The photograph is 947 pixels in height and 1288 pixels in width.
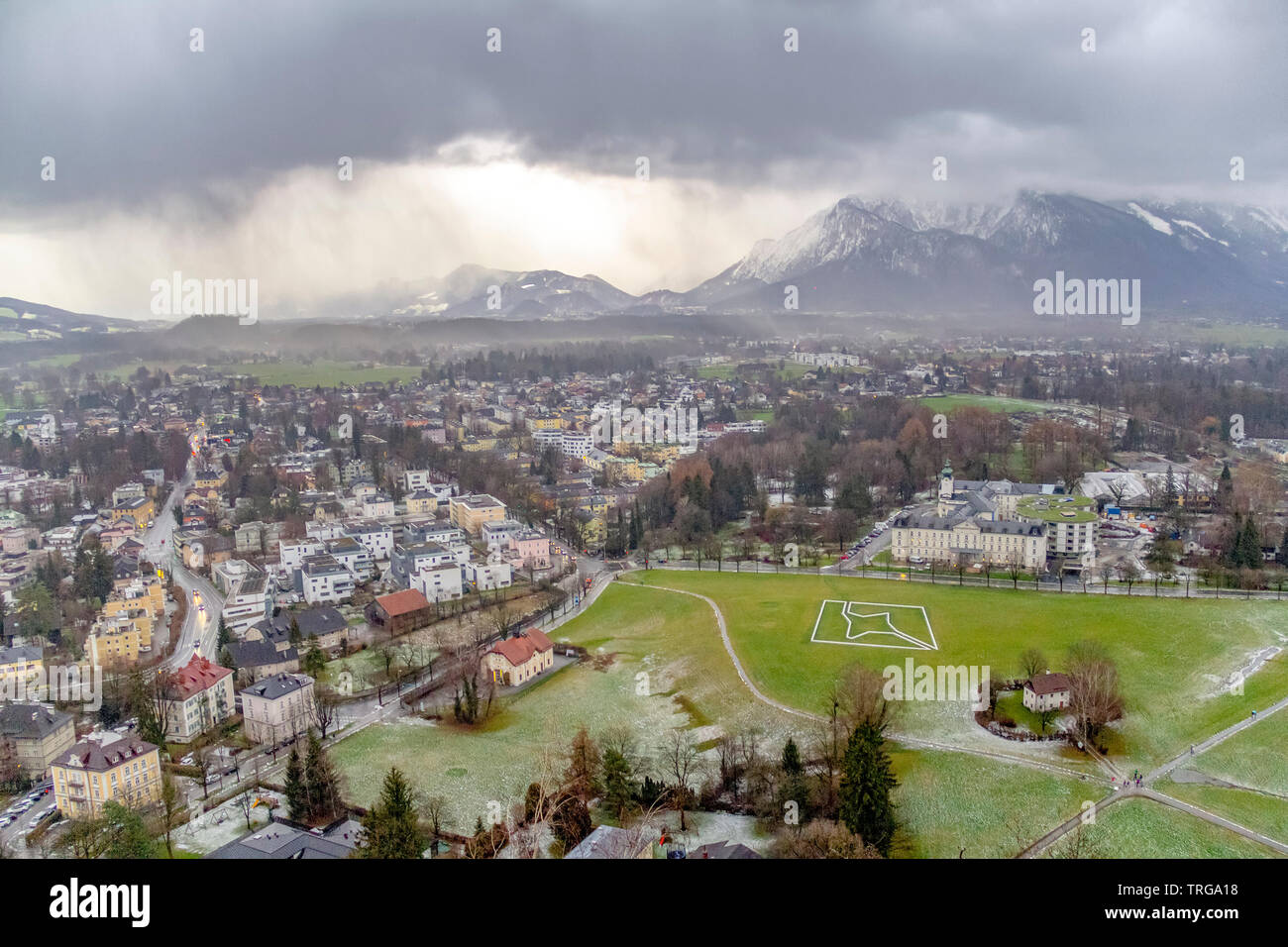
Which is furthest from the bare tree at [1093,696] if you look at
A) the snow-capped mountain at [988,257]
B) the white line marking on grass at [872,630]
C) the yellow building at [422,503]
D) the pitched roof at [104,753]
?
the snow-capped mountain at [988,257]

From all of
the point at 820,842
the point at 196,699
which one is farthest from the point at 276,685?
the point at 820,842

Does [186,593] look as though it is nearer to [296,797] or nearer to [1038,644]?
[296,797]

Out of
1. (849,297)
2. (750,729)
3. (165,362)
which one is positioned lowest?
(750,729)

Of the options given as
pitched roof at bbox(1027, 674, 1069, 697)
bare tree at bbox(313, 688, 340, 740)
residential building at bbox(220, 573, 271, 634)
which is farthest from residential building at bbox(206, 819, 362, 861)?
pitched roof at bbox(1027, 674, 1069, 697)

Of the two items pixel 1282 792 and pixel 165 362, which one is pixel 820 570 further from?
pixel 165 362

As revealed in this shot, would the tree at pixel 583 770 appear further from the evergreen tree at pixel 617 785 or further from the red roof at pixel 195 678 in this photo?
the red roof at pixel 195 678

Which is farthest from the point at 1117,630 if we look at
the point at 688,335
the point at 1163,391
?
the point at 688,335
